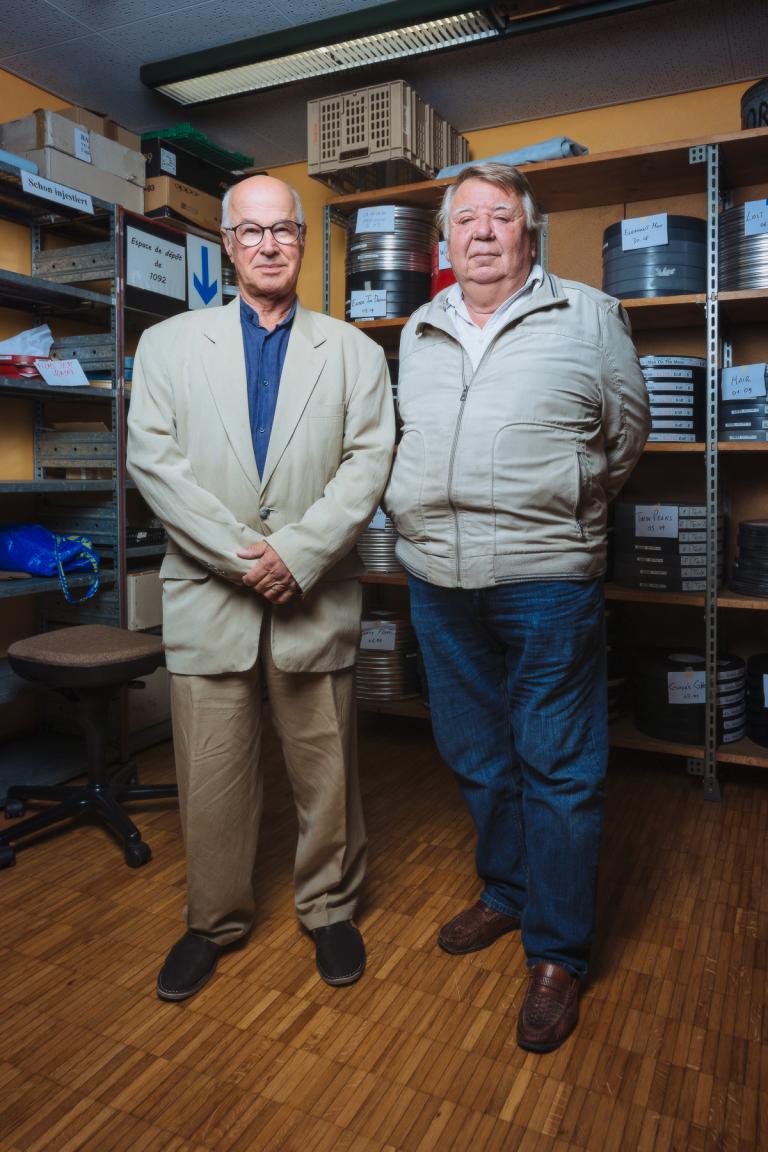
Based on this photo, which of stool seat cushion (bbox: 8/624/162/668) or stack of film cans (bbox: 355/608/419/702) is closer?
stool seat cushion (bbox: 8/624/162/668)

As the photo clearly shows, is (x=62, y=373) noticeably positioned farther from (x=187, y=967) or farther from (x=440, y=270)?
(x=187, y=967)

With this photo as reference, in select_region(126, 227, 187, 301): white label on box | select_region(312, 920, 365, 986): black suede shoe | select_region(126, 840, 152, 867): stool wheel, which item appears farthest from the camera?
select_region(126, 227, 187, 301): white label on box

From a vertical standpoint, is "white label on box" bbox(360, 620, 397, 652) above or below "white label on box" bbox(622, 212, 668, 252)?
below

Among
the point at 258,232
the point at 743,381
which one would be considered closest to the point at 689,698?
the point at 743,381

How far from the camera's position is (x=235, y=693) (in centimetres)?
183

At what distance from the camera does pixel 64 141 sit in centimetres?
298

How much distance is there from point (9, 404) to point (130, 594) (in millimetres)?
890

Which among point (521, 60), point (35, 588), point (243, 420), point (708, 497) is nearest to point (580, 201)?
point (521, 60)

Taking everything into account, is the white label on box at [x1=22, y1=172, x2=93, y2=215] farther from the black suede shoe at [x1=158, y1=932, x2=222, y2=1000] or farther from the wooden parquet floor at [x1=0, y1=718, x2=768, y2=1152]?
the black suede shoe at [x1=158, y1=932, x2=222, y2=1000]

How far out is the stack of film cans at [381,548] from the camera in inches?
140

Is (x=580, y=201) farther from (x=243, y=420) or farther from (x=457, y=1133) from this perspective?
(x=457, y=1133)

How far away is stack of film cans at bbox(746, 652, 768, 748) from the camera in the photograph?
3.01m

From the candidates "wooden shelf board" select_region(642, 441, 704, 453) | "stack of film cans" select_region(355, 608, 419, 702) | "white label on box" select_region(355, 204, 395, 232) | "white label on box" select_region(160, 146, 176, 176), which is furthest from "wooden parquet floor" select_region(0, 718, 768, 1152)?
"white label on box" select_region(160, 146, 176, 176)

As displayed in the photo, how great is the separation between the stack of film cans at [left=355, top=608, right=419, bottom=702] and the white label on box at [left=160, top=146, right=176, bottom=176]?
1.97 m
